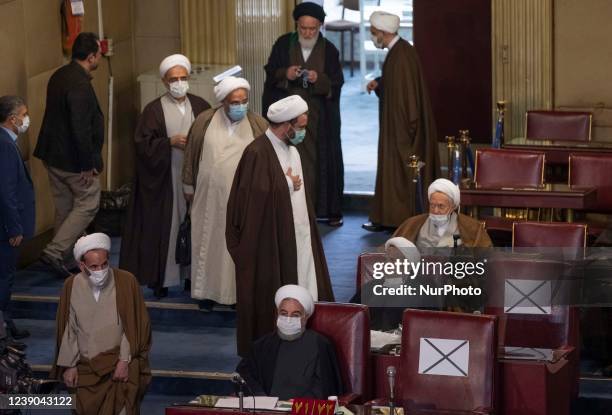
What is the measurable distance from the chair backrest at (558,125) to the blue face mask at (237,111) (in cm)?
276

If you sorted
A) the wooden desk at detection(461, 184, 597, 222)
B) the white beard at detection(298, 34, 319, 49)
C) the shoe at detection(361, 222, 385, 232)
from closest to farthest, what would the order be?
the wooden desk at detection(461, 184, 597, 222) < the white beard at detection(298, 34, 319, 49) < the shoe at detection(361, 222, 385, 232)

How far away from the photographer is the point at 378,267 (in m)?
8.12

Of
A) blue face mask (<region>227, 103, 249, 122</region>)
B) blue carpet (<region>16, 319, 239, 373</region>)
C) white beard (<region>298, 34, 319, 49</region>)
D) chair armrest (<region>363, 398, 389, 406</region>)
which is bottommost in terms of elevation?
blue carpet (<region>16, 319, 239, 373</region>)

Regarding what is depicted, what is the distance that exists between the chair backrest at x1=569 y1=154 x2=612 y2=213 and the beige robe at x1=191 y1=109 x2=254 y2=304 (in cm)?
222

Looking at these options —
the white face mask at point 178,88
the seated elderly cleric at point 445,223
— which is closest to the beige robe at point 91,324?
the seated elderly cleric at point 445,223

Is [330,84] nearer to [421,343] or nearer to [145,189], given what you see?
[145,189]

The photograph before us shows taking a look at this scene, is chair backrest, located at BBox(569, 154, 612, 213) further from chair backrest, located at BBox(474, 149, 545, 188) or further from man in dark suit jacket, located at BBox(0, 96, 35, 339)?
man in dark suit jacket, located at BBox(0, 96, 35, 339)

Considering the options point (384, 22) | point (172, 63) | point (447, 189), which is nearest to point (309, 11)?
point (384, 22)

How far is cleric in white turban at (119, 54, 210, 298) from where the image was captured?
9.61 meters

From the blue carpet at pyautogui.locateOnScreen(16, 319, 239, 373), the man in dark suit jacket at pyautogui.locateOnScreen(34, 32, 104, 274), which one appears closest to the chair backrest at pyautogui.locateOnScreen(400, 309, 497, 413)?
the blue carpet at pyautogui.locateOnScreen(16, 319, 239, 373)

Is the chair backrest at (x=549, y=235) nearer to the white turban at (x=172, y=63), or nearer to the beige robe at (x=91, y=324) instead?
the beige robe at (x=91, y=324)

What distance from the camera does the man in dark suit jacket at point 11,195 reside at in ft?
29.6

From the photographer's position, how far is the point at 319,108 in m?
11.4

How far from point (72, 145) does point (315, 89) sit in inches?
80.9
